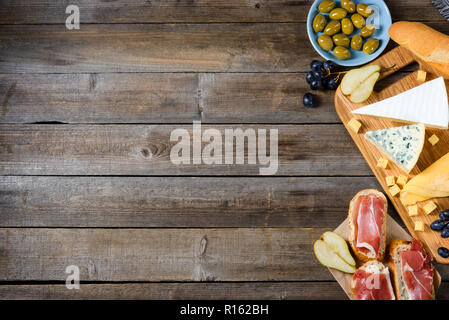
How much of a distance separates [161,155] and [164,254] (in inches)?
13.3

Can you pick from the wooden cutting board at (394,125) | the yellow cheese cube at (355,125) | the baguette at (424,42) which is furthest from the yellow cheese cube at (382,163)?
the baguette at (424,42)

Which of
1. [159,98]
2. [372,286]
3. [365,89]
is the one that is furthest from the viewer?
[159,98]

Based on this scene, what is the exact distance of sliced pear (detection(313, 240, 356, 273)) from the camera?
116cm

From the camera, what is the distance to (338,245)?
3.88 feet

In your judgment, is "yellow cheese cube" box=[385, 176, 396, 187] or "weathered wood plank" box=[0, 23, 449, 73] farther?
"weathered wood plank" box=[0, 23, 449, 73]

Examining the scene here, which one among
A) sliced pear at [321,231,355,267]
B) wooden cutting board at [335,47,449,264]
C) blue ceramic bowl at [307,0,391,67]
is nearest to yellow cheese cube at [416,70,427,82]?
wooden cutting board at [335,47,449,264]

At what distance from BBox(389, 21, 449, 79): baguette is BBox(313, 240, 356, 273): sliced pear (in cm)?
68

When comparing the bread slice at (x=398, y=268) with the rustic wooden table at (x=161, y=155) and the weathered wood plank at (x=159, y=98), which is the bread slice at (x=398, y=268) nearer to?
the rustic wooden table at (x=161, y=155)

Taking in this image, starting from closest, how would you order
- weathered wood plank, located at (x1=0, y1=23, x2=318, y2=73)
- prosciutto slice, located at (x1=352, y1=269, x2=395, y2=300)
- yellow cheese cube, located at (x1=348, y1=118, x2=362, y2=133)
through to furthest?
prosciutto slice, located at (x1=352, y1=269, x2=395, y2=300) < yellow cheese cube, located at (x1=348, y1=118, x2=362, y2=133) < weathered wood plank, located at (x1=0, y1=23, x2=318, y2=73)

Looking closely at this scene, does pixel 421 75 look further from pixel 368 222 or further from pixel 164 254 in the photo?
pixel 164 254

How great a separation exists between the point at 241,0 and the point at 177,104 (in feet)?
1.47

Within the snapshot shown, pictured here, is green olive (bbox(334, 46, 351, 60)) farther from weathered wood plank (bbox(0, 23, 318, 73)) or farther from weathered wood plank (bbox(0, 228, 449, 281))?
weathered wood plank (bbox(0, 228, 449, 281))

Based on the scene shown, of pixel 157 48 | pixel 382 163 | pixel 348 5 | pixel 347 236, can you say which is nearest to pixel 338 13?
pixel 348 5

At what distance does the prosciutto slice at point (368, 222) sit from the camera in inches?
44.7
